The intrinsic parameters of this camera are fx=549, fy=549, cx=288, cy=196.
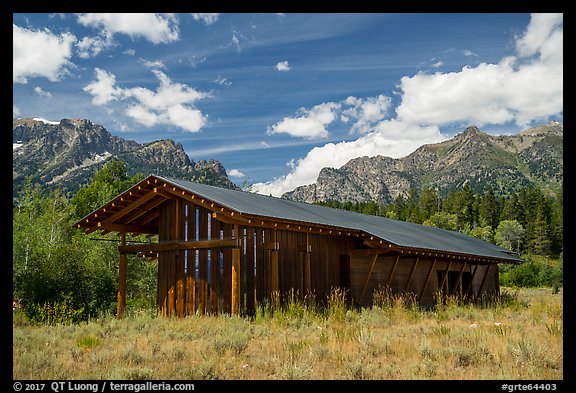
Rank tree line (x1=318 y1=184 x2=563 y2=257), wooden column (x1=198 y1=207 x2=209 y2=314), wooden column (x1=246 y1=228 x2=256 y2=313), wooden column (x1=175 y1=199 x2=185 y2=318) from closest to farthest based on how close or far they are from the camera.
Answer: wooden column (x1=246 y1=228 x2=256 y2=313)
wooden column (x1=198 y1=207 x2=209 y2=314)
wooden column (x1=175 y1=199 x2=185 y2=318)
tree line (x1=318 y1=184 x2=563 y2=257)

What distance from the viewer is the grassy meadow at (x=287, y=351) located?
352 inches

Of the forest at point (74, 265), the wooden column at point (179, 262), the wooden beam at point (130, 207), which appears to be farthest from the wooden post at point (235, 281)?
the forest at point (74, 265)

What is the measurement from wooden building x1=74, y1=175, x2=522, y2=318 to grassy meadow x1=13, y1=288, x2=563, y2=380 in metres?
2.15

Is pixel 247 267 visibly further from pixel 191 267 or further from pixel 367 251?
pixel 367 251

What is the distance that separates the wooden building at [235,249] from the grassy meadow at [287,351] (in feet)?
7.04

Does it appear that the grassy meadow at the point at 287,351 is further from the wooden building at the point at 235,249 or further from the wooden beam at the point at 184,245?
the wooden beam at the point at 184,245

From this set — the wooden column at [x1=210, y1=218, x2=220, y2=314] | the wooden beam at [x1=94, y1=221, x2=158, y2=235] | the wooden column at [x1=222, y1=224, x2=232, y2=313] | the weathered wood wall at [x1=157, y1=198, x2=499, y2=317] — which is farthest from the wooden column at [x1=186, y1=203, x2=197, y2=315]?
the wooden beam at [x1=94, y1=221, x2=158, y2=235]

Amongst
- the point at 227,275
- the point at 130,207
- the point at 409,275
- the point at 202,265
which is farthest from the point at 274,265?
the point at 409,275

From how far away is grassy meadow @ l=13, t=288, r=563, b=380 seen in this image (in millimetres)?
8930

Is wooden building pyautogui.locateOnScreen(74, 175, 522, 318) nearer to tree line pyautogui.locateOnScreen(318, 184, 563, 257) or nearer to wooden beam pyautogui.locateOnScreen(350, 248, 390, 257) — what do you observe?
wooden beam pyautogui.locateOnScreen(350, 248, 390, 257)

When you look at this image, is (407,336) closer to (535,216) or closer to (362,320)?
(362,320)
